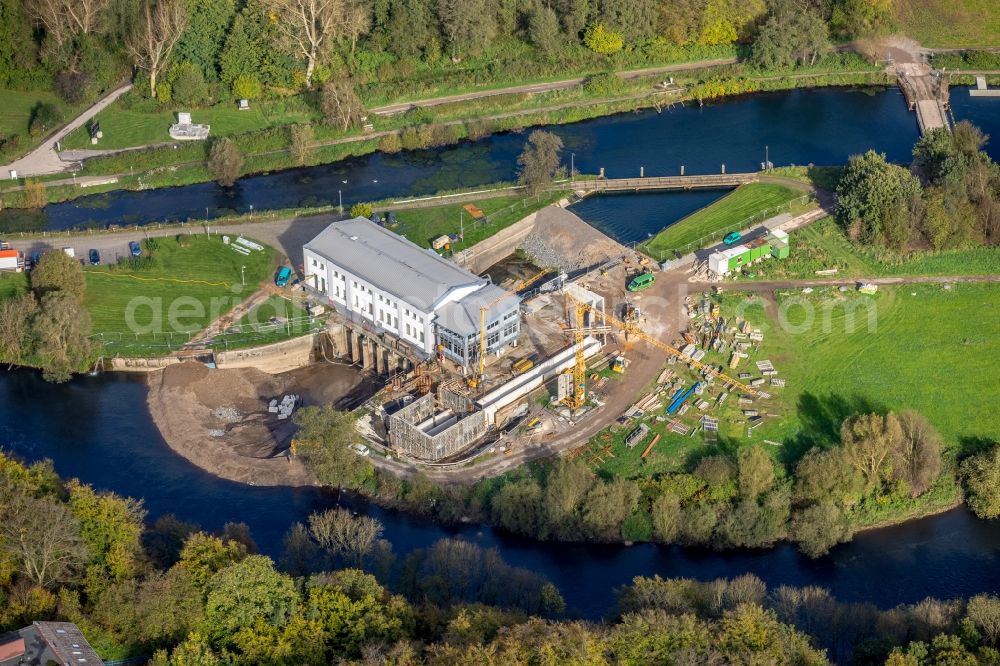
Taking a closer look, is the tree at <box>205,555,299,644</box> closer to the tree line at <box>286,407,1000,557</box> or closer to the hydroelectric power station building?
the tree line at <box>286,407,1000,557</box>

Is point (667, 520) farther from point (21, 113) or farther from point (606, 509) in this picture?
point (21, 113)

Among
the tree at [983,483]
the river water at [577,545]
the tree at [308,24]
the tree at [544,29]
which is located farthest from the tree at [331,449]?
the tree at [544,29]

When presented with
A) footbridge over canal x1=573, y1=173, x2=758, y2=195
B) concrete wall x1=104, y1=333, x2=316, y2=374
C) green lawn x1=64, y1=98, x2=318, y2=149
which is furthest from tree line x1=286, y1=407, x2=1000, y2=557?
green lawn x1=64, y1=98, x2=318, y2=149

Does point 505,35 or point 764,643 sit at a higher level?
point 505,35

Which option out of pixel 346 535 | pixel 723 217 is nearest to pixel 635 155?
pixel 723 217

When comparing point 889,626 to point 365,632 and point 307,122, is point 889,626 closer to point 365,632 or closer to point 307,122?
point 365,632

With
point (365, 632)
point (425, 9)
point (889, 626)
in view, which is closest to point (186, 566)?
point (365, 632)
